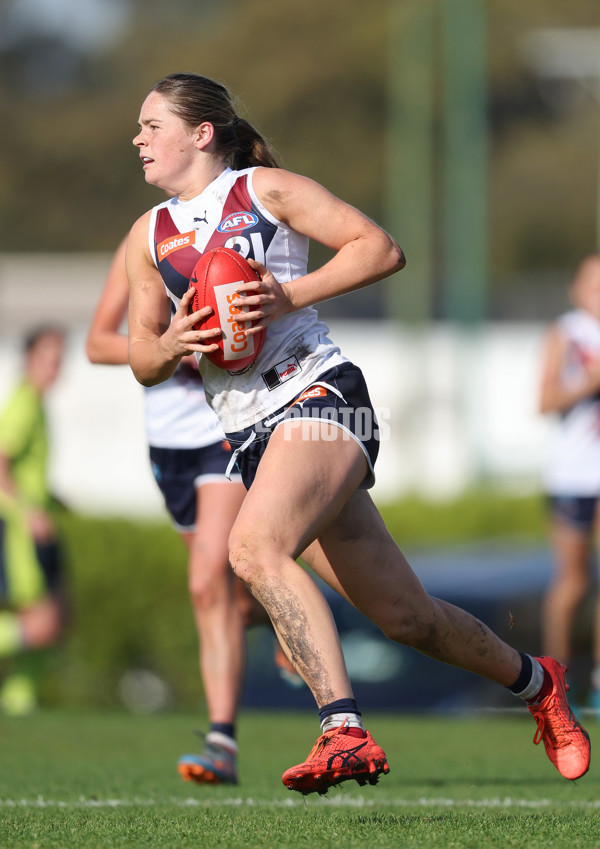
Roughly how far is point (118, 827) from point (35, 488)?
539 cm

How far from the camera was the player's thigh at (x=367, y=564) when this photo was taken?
4504 millimetres

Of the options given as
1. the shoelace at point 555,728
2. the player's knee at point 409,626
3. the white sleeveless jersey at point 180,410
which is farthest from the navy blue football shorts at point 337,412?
the white sleeveless jersey at point 180,410

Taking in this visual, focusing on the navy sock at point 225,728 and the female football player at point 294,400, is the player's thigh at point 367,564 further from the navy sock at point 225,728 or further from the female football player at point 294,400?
the navy sock at point 225,728

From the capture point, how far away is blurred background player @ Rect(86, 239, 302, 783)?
19.4ft

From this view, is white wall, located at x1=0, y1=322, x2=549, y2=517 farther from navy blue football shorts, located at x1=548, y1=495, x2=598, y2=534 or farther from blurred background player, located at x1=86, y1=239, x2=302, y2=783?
blurred background player, located at x1=86, y1=239, x2=302, y2=783

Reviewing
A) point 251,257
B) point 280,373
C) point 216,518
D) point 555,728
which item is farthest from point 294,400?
point 216,518

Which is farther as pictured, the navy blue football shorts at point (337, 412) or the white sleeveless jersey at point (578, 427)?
the white sleeveless jersey at point (578, 427)

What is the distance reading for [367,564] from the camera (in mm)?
4531

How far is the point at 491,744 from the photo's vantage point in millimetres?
7336

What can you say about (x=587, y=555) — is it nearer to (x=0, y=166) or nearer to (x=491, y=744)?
(x=491, y=744)

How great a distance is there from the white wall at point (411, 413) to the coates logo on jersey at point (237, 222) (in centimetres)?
1950

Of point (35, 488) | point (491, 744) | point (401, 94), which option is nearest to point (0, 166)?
point (401, 94)

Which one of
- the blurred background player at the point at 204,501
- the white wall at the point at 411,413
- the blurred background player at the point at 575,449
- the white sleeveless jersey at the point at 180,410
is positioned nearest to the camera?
the blurred background player at the point at 204,501

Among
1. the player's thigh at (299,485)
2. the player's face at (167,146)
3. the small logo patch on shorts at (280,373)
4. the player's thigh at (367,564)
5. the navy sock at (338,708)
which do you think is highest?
the player's face at (167,146)
